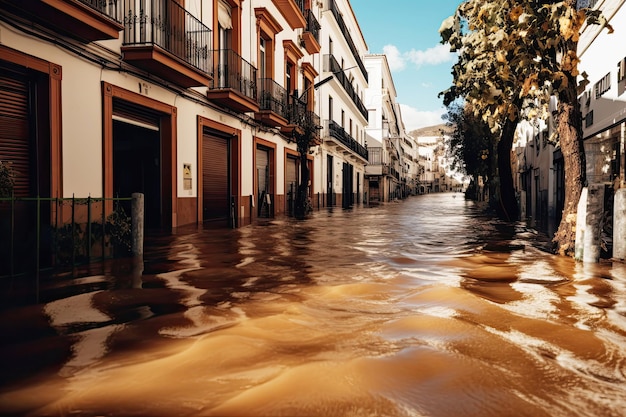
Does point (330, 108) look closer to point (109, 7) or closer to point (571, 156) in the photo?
point (109, 7)

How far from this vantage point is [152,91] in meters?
11.4

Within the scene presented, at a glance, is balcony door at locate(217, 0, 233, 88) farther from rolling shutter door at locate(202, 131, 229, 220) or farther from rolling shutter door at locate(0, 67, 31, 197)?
rolling shutter door at locate(0, 67, 31, 197)

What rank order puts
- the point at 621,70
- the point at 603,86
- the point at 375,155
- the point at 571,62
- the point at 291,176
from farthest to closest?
the point at 375,155 → the point at 291,176 → the point at 603,86 → the point at 621,70 → the point at 571,62

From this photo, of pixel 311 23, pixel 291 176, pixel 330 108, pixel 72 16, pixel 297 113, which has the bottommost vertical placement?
pixel 291 176

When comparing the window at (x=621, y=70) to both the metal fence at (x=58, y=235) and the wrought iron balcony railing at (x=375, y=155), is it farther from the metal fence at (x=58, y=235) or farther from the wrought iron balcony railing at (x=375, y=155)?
the wrought iron balcony railing at (x=375, y=155)

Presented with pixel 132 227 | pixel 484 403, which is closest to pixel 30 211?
pixel 132 227

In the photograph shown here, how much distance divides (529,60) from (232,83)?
986cm

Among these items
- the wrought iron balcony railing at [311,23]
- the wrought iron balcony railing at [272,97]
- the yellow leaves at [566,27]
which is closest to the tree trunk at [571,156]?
the yellow leaves at [566,27]

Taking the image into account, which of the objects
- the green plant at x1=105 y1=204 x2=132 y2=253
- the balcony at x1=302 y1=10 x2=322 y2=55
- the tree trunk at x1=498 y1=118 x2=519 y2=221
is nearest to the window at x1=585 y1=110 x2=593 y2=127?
the tree trunk at x1=498 y1=118 x2=519 y2=221

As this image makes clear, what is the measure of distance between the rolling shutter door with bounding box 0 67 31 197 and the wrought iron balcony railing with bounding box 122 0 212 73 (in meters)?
2.89

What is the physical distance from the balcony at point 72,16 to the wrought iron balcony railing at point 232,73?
5289 mm

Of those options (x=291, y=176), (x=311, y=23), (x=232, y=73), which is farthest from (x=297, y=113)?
(x=232, y=73)

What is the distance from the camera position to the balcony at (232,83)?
46.7ft

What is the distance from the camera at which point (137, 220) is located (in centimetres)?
732
